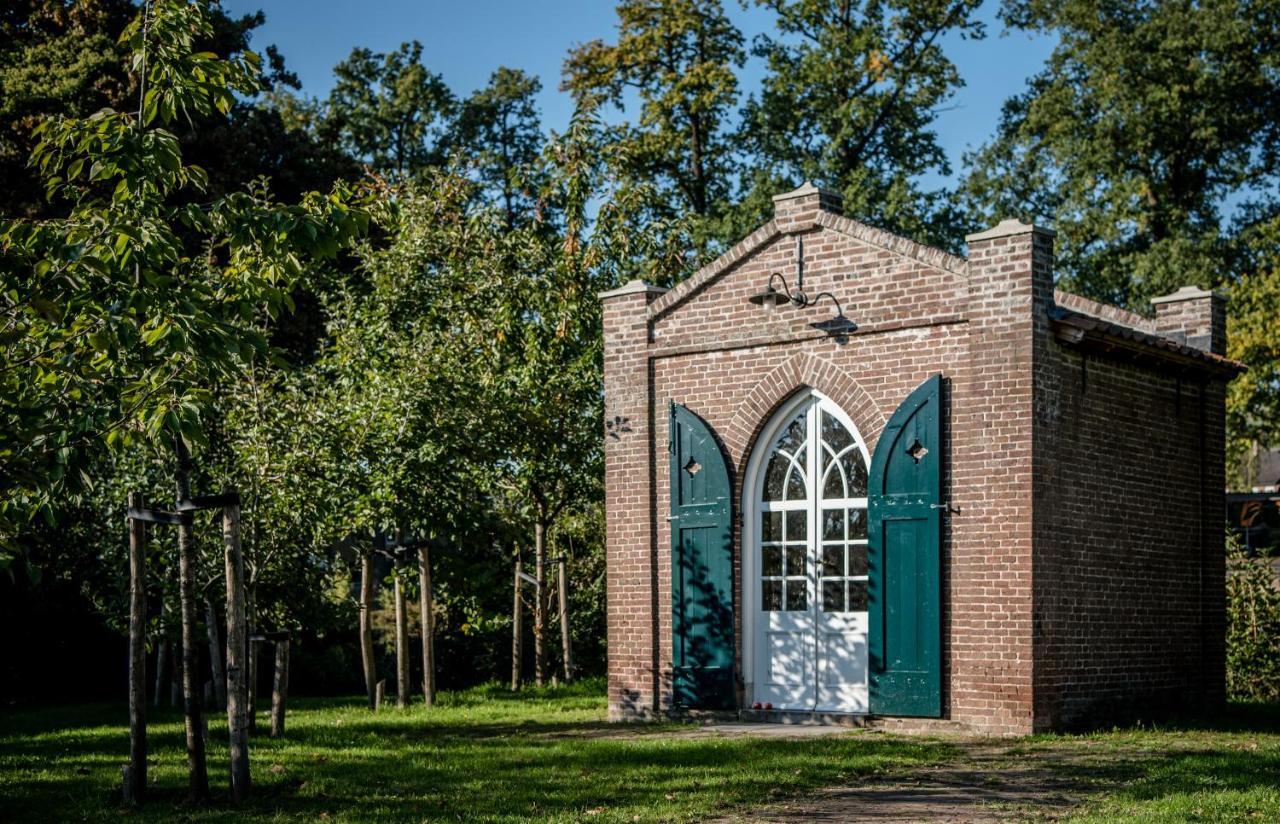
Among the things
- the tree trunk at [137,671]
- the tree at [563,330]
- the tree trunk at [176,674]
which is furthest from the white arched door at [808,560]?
the tree trunk at [176,674]

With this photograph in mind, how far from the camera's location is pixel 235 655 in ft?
31.6

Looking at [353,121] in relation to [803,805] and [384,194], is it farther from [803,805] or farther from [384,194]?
[803,805]

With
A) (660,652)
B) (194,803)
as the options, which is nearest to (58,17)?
(660,652)

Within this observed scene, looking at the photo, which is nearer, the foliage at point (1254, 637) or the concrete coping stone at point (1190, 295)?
the concrete coping stone at point (1190, 295)

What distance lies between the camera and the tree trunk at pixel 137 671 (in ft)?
32.5

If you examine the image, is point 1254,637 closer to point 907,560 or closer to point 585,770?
point 907,560

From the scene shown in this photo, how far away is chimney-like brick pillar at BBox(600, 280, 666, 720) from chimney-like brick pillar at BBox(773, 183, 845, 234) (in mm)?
1711

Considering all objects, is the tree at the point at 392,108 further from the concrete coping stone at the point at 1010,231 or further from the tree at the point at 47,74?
the concrete coping stone at the point at 1010,231

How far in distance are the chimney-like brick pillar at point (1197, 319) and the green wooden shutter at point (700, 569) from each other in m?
5.46

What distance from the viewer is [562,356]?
20156 millimetres

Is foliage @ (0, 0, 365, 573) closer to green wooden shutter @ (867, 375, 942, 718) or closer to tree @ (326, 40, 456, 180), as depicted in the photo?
green wooden shutter @ (867, 375, 942, 718)

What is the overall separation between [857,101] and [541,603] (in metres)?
14.6

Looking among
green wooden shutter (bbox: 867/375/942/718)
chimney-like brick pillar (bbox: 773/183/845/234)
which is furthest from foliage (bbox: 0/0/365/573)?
green wooden shutter (bbox: 867/375/942/718)

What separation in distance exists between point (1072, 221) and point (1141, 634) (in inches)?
711
